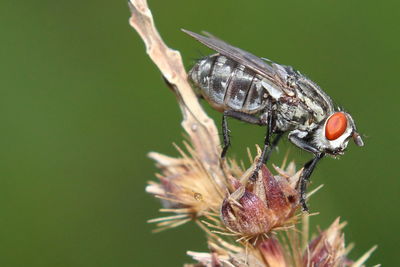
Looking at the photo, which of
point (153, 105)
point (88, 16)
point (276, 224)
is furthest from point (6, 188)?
point (276, 224)

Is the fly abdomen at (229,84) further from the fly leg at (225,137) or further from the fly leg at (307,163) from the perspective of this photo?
the fly leg at (307,163)

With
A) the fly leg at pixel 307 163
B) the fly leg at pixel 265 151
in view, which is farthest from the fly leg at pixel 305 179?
the fly leg at pixel 265 151

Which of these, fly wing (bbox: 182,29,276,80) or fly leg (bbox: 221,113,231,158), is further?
fly wing (bbox: 182,29,276,80)

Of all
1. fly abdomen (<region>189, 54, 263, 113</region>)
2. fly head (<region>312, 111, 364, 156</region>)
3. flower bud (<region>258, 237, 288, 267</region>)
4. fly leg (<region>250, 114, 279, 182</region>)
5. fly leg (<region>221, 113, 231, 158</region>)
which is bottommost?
flower bud (<region>258, 237, 288, 267</region>)

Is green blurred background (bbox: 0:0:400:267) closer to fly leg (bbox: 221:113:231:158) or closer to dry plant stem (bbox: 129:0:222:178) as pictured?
fly leg (bbox: 221:113:231:158)

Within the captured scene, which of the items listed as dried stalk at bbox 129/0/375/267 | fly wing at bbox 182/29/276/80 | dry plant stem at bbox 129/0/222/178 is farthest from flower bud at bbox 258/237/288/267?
fly wing at bbox 182/29/276/80

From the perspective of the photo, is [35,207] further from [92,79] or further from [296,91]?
[296,91]
